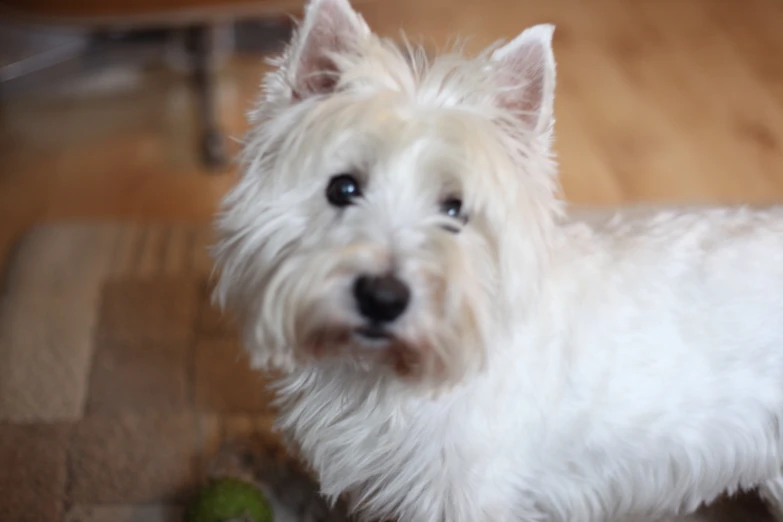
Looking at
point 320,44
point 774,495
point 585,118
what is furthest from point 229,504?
point 585,118

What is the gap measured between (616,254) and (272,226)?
0.60 meters

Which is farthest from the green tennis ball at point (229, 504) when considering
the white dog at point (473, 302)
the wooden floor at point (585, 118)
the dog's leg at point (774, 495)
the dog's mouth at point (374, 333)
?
the wooden floor at point (585, 118)

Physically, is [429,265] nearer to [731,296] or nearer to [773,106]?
[731,296]

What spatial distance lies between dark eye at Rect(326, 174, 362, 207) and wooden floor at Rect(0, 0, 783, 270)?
1.36m

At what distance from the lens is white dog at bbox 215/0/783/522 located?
3.44ft

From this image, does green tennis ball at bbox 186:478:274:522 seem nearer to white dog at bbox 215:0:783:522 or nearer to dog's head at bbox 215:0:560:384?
white dog at bbox 215:0:783:522

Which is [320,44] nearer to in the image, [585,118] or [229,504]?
[229,504]

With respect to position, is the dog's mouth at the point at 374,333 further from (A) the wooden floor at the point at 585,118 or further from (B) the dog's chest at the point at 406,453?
(A) the wooden floor at the point at 585,118

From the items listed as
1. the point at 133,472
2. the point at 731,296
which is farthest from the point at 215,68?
the point at 731,296

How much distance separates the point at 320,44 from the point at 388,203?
0.91 ft

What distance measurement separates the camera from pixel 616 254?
51.8 inches

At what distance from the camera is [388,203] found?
109 cm

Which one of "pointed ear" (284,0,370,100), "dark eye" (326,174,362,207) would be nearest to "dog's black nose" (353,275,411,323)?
"dark eye" (326,174,362,207)

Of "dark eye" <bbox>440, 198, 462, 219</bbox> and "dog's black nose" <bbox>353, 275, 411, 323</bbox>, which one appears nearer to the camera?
"dog's black nose" <bbox>353, 275, 411, 323</bbox>
